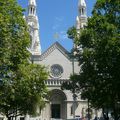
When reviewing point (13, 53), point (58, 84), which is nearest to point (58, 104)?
point (58, 84)

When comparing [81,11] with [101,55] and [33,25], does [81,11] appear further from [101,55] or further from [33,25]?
[101,55]

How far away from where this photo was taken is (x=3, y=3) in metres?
28.7

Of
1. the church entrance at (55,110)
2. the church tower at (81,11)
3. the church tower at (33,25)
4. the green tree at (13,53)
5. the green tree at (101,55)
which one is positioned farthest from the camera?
the church tower at (81,11)

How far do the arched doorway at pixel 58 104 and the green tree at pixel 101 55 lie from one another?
4423cm

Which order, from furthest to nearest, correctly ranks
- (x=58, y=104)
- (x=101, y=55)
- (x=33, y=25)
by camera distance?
(x=33, y=25)
(x=58, y=104)
(x=101, y=55)

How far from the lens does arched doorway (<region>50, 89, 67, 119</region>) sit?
75.8 metres

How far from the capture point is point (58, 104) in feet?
252

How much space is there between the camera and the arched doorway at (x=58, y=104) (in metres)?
75.8

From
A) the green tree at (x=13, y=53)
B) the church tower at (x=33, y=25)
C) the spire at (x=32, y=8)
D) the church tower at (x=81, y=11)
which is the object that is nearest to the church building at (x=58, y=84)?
the church tower at (x=33, y=25)

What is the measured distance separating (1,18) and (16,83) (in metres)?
6.20

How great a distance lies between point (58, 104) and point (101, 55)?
4954 centimetres

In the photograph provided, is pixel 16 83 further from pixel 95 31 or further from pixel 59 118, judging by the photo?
pixel 59 118

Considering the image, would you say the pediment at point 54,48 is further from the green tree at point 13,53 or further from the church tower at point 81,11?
the green tree at point 13,53

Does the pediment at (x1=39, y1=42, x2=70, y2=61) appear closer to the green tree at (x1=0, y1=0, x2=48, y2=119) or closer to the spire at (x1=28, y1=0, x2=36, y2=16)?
the spire at (x1=28, y1=0, x2=36, y2=16)
